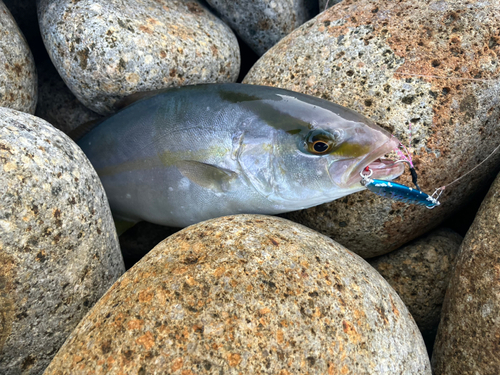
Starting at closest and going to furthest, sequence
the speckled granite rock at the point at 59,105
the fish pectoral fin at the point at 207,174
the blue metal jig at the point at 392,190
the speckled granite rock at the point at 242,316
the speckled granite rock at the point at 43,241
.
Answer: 1. the speckled granite rock at the point at 242,316
2. the speckled granite rock at the point at 43,241
3. the blue metal jig at the point at 392,190
4. the fish pectoral fin at the point at 207,174
5. the speckled granite rock at the point at 59,105

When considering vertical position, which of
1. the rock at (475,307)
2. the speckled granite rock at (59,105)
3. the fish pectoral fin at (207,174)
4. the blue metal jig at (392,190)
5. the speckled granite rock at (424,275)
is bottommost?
the speckled granite rock at (424,275)

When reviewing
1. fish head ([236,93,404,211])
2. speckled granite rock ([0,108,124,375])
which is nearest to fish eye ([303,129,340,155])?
fish head ([236,93,404,211])

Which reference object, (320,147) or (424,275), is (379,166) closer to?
(320,147)

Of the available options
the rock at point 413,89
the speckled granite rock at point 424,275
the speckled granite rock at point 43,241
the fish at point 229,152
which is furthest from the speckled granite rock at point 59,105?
the speckled granite rock at point 424,275

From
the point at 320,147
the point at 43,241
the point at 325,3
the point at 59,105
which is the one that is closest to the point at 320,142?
the point at 320,147

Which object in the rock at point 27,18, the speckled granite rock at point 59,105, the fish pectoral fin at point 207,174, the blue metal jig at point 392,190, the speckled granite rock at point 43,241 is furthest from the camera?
the speckled granite rock at point 59,105

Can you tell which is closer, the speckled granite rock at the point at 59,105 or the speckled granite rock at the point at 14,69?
the speckled granite rock at the point at 14,69

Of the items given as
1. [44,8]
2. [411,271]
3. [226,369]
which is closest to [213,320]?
[226,369]

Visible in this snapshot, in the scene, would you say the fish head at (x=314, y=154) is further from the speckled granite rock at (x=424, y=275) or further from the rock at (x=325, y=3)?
the rock at (x=325, y=3)

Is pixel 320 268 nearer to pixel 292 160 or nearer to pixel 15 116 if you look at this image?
pixel 292 160
